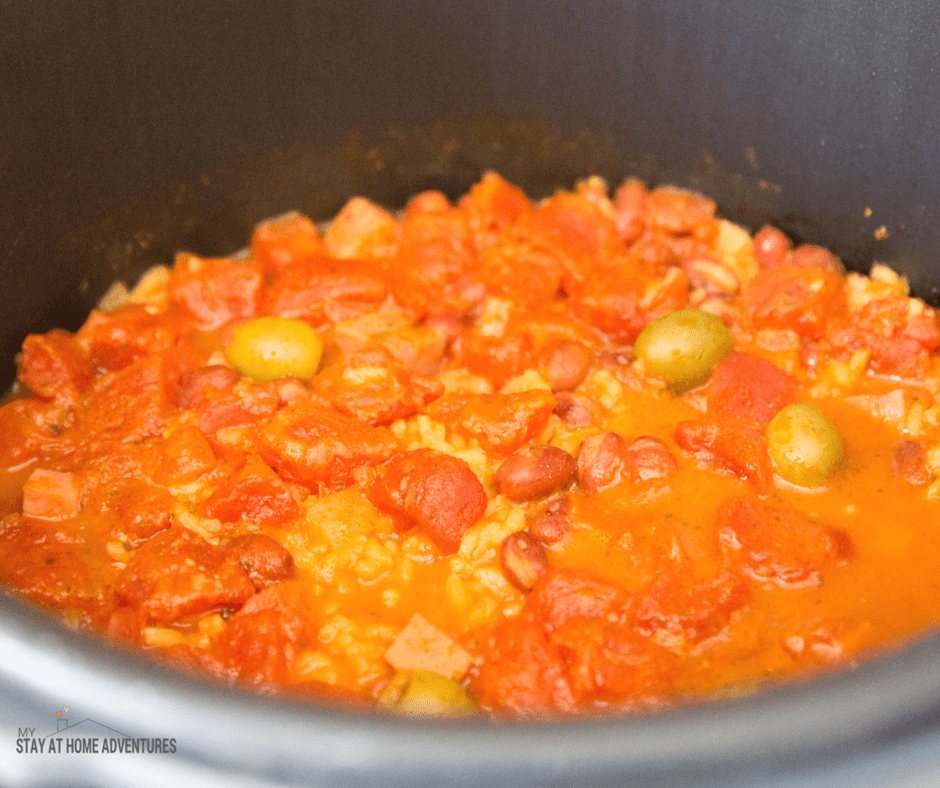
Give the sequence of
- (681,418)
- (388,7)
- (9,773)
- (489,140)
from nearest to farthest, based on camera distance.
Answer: (9,773)
(681,418)
(388,7)
(489,140)

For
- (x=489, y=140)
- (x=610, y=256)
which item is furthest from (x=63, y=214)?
(x=610, y=256)

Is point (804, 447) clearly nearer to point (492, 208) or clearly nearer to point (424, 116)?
point (492, 208)

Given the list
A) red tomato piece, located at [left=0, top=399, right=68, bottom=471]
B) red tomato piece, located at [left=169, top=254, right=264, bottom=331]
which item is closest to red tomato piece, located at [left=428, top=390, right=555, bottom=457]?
red tomato piece, located at [left=169, top=254, right=264, bottom=331]

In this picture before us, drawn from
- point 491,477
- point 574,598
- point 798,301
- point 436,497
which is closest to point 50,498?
point 436,497

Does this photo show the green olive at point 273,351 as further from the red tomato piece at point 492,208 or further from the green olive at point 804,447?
the green olive at point 804,447

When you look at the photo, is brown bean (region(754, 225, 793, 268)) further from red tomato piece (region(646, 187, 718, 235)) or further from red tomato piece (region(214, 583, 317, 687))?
red tomato piece (region(214, 583, 317, 687))

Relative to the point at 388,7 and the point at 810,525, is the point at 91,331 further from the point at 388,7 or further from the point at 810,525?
the point at 810,525

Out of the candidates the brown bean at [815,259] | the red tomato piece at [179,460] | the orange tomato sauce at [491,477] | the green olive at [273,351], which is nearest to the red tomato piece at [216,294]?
the orange tomato sauce at [491,477]
